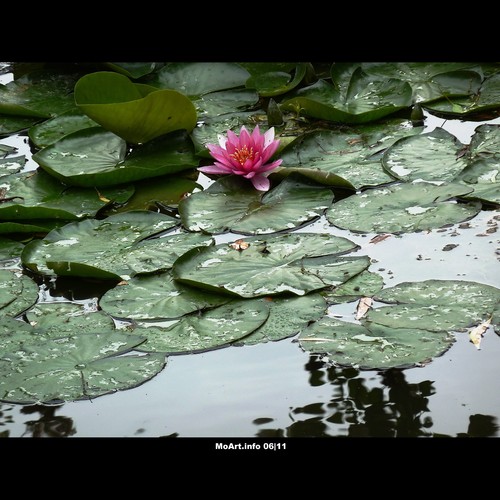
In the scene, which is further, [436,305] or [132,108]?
[132,108]

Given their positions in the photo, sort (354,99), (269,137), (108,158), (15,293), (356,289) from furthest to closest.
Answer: (354,99)
(108,158)
(269,137)
(15,293)
(356,289)

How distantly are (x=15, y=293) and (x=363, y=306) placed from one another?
3.36ft

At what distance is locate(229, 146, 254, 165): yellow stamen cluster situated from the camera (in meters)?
3.19

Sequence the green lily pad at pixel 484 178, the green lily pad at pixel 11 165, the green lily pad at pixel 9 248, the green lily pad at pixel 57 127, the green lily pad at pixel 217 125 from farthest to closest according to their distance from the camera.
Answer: the green lily pad at pixel 57 127
the green lily pad at pixel 217 125
the green lily pad at pixel 11 165
the green lily pad at pixel 484 178
the green lily pad at pixel 9 248

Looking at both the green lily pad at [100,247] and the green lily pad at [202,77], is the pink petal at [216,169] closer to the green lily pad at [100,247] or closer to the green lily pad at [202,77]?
the green lily pad at [100,247]

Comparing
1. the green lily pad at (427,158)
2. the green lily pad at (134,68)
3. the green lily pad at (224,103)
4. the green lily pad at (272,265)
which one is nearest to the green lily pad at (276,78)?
the green lily pad at (224,103)

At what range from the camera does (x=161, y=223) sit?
296 cm

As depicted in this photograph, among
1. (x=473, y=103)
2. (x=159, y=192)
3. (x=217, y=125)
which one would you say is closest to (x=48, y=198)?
(x=159, y=192)

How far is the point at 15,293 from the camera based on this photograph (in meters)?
2.60

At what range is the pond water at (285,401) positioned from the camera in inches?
79.4

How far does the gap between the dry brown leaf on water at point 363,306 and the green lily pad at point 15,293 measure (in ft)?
3.09

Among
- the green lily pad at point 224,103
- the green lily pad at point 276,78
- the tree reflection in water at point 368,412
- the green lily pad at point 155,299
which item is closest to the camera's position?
the tree reflection in water at point 368,412

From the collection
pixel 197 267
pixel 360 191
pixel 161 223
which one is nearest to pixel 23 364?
pixel 197 267

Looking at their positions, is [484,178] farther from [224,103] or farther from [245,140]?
[224,103]
